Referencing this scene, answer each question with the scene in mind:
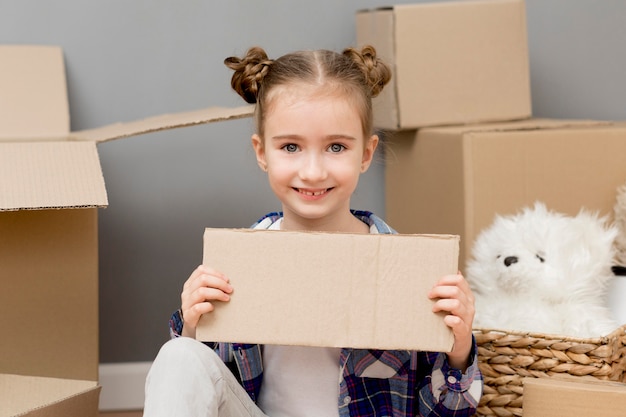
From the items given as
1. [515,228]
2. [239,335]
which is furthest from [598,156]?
[239,335]

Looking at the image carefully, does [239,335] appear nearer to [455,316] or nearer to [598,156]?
[455,316]

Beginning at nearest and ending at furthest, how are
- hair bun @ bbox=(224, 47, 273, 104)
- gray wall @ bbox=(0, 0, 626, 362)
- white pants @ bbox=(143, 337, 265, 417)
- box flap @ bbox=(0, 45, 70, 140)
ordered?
white pants @ bbox=(143, 337, 265, 417), hair bun @ bbox=(224, 47, 273, 104), box flap @ bbox=(0, 45, 70, 140), gray wall @ bbox=(0, 0, 626, 362)

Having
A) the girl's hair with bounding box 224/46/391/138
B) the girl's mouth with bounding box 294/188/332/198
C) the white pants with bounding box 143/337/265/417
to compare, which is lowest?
the white pants with bounding box 143/337/265/417

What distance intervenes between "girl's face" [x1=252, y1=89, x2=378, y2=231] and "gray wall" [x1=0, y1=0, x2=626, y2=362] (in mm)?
613

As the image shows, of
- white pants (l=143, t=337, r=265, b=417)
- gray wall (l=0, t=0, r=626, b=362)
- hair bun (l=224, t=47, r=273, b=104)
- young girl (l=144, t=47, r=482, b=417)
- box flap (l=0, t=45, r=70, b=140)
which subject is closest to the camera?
white pants (l=143, t=337, r=265, b=417)

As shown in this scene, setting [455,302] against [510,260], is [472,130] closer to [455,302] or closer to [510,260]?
[510,260]

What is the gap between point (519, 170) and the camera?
4.96 ft

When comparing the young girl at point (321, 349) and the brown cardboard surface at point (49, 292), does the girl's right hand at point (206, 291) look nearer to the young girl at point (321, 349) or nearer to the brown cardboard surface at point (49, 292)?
the young girl at point (321, 349)

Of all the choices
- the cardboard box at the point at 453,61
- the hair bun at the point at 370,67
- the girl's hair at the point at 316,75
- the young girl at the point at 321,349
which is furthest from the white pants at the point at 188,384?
the cardboard box at the point at 453,61

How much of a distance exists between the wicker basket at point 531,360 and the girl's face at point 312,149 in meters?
0.31

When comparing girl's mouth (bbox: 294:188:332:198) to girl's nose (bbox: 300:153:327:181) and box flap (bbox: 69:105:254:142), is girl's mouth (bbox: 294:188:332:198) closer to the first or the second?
girl's nose (bbox: 300:153:327:181)

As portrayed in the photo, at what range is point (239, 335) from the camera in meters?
0.98

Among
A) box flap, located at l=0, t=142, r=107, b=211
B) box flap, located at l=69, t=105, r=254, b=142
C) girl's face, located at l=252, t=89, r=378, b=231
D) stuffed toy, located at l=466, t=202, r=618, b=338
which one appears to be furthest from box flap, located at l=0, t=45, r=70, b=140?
stuffed toy, located at l=466, t=202, r=618, b=338

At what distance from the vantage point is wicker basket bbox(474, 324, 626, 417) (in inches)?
47.8
